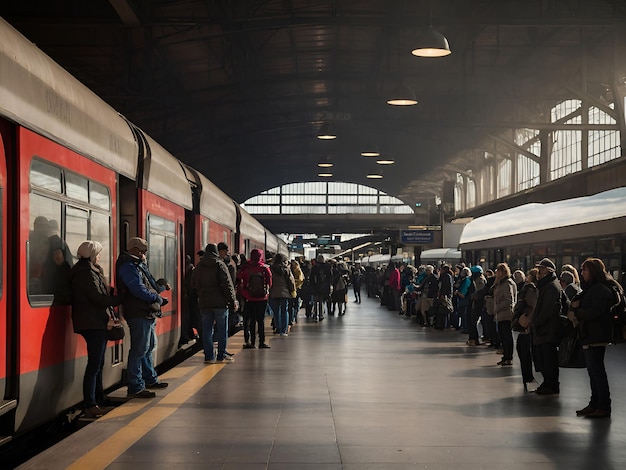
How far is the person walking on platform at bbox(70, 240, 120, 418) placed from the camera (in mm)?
8242

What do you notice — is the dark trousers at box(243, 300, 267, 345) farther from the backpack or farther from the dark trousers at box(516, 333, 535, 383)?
the dark trousers at box(516, 333, 535, 383)

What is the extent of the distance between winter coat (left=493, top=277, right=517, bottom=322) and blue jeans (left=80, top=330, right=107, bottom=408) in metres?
7.06

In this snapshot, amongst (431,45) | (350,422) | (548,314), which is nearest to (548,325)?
(548,314)

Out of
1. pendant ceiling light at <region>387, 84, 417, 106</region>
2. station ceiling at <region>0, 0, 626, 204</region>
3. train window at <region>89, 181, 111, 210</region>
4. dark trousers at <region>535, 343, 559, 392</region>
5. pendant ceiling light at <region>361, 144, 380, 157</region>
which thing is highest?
station ceiling at <region>0, 0, 626, 204</region>

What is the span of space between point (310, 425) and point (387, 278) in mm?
27760

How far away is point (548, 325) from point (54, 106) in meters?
5.72

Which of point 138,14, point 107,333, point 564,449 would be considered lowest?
point 564,449

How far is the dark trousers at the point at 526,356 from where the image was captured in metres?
11.7

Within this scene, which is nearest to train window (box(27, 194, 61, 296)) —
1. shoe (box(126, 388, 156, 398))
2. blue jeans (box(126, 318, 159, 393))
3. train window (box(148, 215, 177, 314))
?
blue jeans (box(126, 318, 159, 393))

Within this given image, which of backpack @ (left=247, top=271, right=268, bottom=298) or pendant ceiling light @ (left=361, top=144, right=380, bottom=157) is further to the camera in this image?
pendant ceiling light @ (left=361, top=144, right=380, bottom=157)

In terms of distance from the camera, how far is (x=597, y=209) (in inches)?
634

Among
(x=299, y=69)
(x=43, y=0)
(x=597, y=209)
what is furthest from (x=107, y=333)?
(x=299, y=69)

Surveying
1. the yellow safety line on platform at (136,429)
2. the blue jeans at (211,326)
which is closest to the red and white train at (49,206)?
the yellow safety line on platform at (136,429)

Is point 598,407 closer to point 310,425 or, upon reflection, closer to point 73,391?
point 310,425
